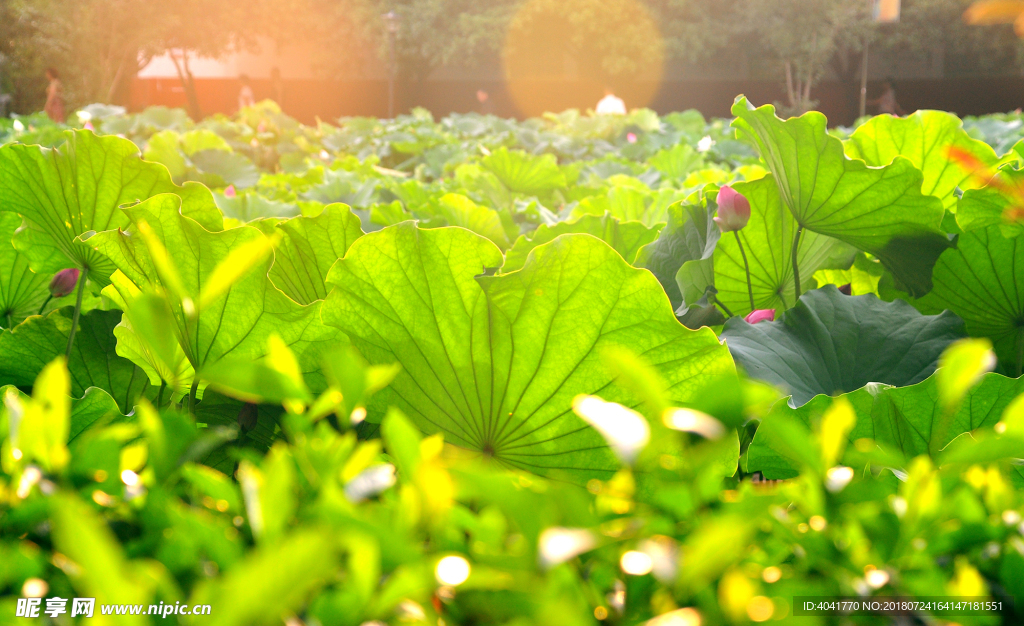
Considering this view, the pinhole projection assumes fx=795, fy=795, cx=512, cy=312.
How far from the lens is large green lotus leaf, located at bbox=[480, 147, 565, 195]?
116 inches

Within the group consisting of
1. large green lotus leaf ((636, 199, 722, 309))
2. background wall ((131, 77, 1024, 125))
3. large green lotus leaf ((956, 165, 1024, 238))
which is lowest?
background wall ((131, 77, 1024, 125))

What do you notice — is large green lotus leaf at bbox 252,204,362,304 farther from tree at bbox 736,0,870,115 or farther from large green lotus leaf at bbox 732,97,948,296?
tree at bbox 736,0,870,115

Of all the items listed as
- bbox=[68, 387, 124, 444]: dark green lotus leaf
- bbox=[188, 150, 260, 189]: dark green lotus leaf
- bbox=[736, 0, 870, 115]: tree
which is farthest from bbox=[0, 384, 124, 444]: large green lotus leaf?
bbox=[736, 0, 870, 115]: tree

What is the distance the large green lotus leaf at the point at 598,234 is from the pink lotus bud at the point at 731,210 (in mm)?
281

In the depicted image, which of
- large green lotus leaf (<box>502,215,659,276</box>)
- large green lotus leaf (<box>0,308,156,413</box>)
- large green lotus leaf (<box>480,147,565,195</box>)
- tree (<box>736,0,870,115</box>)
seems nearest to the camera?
large green lotus leaf (<box>0,308,156,413</box>)

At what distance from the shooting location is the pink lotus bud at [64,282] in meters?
1.06

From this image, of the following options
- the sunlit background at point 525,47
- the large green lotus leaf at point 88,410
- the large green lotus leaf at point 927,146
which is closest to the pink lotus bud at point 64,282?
the large green lotus leaf at point 88,410

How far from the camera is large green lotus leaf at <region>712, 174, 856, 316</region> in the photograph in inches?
43.3

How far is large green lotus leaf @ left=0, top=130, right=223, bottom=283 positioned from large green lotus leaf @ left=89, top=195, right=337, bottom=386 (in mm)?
263

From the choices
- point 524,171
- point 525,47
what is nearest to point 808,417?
point 524,171

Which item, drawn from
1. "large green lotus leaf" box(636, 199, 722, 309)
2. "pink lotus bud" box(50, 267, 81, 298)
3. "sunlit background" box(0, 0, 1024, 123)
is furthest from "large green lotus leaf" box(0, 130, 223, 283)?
"sunlit background" box(0, 0, 1024, 123)

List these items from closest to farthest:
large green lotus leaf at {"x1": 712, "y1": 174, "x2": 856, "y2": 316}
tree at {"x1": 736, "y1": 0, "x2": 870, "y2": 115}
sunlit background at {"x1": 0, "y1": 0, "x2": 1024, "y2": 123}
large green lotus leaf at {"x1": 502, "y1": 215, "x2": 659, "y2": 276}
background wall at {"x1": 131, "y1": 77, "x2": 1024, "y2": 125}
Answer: large green lotus leaf at {"x1": 712, "y1": 174, "x2": 856, "y2": 316}
large green lotus leaf at {"x1": 502, "y1": 215, "x2": 659, "y2": 276}
sunlit background at {"x1": 0, "y1": 0, "x2": 1024, "y2": 123}
tree at {"x1": 736, "y1": 0, "x2": 870, "y2": 115}
background wall at {"x1": 131, "y1": 77, "x2": 1024, "y2": 125}

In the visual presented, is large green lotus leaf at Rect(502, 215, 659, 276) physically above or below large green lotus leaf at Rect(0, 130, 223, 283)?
below

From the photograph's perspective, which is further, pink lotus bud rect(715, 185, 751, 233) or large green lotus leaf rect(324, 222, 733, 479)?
pink lotus bud rect(715, 185, 751, 233)
